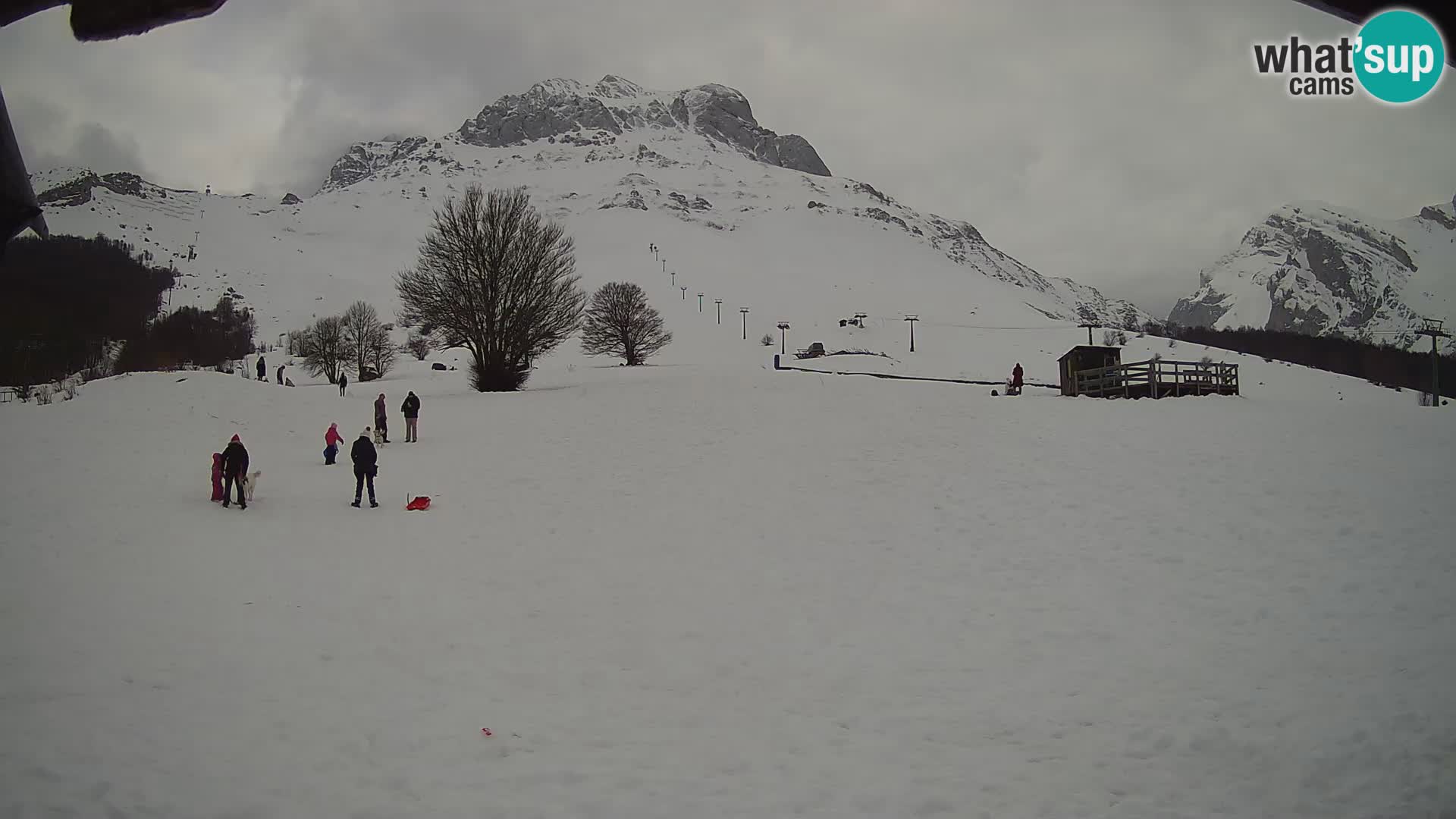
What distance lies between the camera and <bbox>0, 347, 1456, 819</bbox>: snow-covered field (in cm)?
725

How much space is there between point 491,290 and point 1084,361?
2865 cm

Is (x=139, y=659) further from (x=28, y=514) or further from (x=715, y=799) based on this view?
(x=28, y=514)

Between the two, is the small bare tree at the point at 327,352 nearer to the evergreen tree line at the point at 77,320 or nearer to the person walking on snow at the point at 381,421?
the evergreen tree line at the point at 77,320

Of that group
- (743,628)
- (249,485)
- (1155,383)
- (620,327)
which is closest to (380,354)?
(620,327)

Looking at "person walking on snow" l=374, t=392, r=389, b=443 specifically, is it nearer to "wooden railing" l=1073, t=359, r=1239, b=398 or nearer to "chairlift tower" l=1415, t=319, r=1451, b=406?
"wooden railing" l=1073, t=359, r=1239, b=398

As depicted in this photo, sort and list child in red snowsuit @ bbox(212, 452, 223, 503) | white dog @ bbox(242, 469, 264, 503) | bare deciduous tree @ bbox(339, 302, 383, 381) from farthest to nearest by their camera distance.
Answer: bare deciduous tree @ bbox(339, 302, 383, 381) < child in red snowsuit @ bbox(212, 452, 223, 503) < white dog @ bbox(242, 469, 264, 503)

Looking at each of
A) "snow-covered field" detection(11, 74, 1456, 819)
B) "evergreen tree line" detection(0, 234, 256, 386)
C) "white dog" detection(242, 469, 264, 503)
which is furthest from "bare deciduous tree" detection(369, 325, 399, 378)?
"white dog" detection(242, 469, 264, 503)

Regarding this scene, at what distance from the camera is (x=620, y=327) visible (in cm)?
6188

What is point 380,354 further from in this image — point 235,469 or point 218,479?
point 235,469

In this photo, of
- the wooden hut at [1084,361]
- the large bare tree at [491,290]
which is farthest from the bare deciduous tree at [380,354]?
the wooden hut at [1084,361]

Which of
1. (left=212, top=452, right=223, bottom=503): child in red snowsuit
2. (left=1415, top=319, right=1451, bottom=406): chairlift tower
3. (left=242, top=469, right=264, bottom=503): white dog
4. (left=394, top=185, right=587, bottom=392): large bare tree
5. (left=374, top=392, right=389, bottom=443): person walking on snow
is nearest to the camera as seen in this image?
(left=242, top=469, right=264, bottom=503): white dog

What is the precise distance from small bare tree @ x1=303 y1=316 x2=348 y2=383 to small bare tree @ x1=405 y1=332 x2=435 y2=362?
1087 cm

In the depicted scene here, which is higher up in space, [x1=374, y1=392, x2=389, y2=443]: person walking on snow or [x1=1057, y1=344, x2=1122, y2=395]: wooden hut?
[x1=1057, y1=344, x2=1122, y2=395]: wooden hut

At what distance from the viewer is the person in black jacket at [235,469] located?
55.5ft
